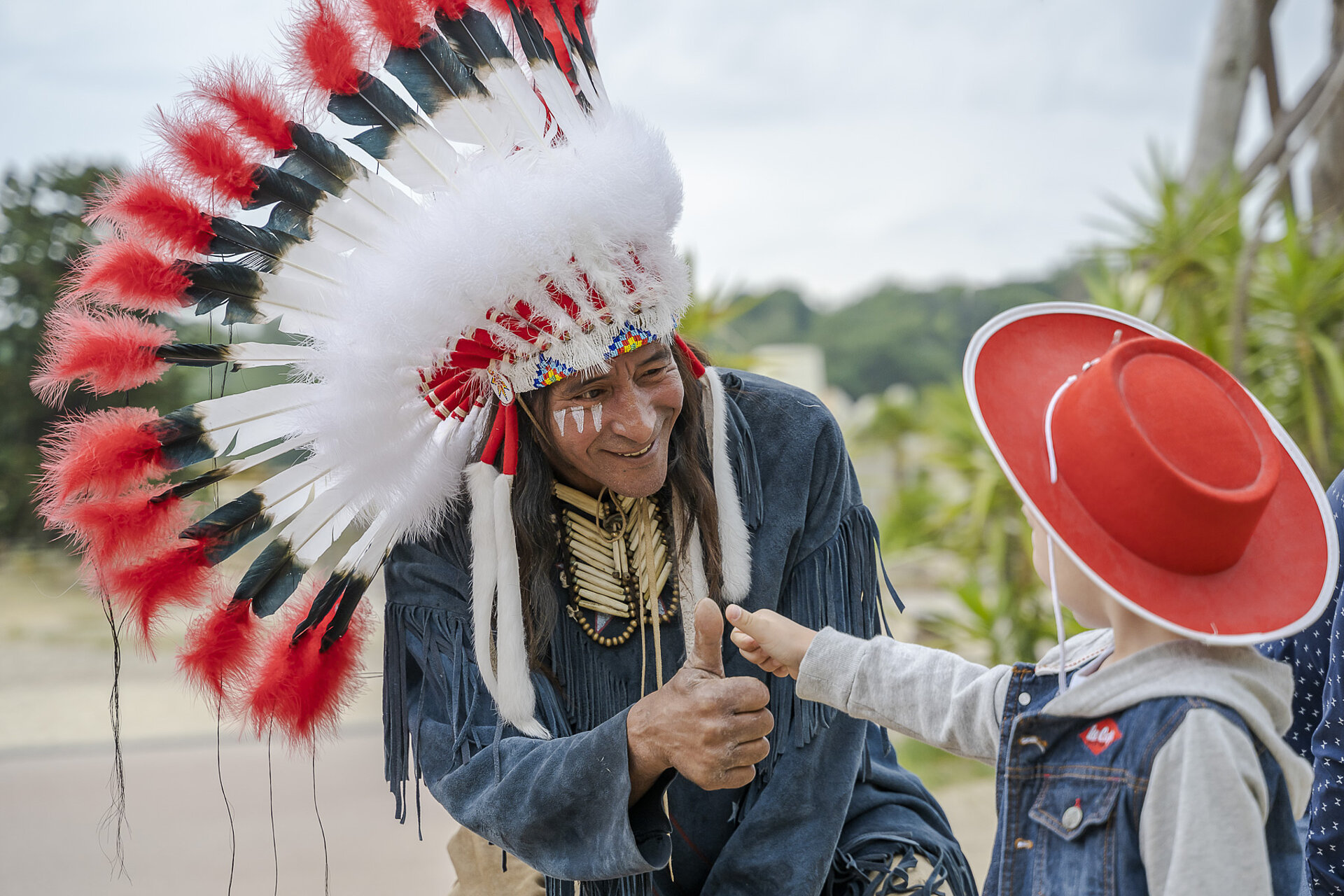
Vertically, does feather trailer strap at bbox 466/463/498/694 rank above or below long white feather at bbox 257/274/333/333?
below

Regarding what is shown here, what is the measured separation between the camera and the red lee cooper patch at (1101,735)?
3.68 feet

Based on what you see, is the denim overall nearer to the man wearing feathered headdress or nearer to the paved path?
the man wearing feathered headdress

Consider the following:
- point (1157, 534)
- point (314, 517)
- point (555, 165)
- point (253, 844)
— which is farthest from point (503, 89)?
point (253, 844)

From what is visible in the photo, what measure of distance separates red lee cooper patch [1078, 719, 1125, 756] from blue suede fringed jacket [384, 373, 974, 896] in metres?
0.67

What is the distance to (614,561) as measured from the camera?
1.84m

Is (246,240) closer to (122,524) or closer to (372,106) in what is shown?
(372,106)

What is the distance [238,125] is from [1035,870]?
4.84ft

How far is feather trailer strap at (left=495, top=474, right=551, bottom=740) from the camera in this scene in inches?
66.2

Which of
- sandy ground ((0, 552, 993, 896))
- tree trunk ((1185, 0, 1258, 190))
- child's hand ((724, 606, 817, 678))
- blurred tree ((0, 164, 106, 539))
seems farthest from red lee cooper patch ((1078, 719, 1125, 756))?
blurred tree ((0, 164, 106, 539))

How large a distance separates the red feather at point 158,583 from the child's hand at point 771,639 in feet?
2.74

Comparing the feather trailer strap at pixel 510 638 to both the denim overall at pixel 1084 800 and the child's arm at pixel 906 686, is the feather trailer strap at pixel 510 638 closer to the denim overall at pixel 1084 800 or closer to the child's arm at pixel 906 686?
the child's arm at pixel 906 686

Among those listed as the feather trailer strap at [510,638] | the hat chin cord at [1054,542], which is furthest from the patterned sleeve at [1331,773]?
the feather trailer strap at [510,638]

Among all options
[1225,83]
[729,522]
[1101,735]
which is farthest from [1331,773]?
[1225,83]

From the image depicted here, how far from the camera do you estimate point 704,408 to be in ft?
6.25
